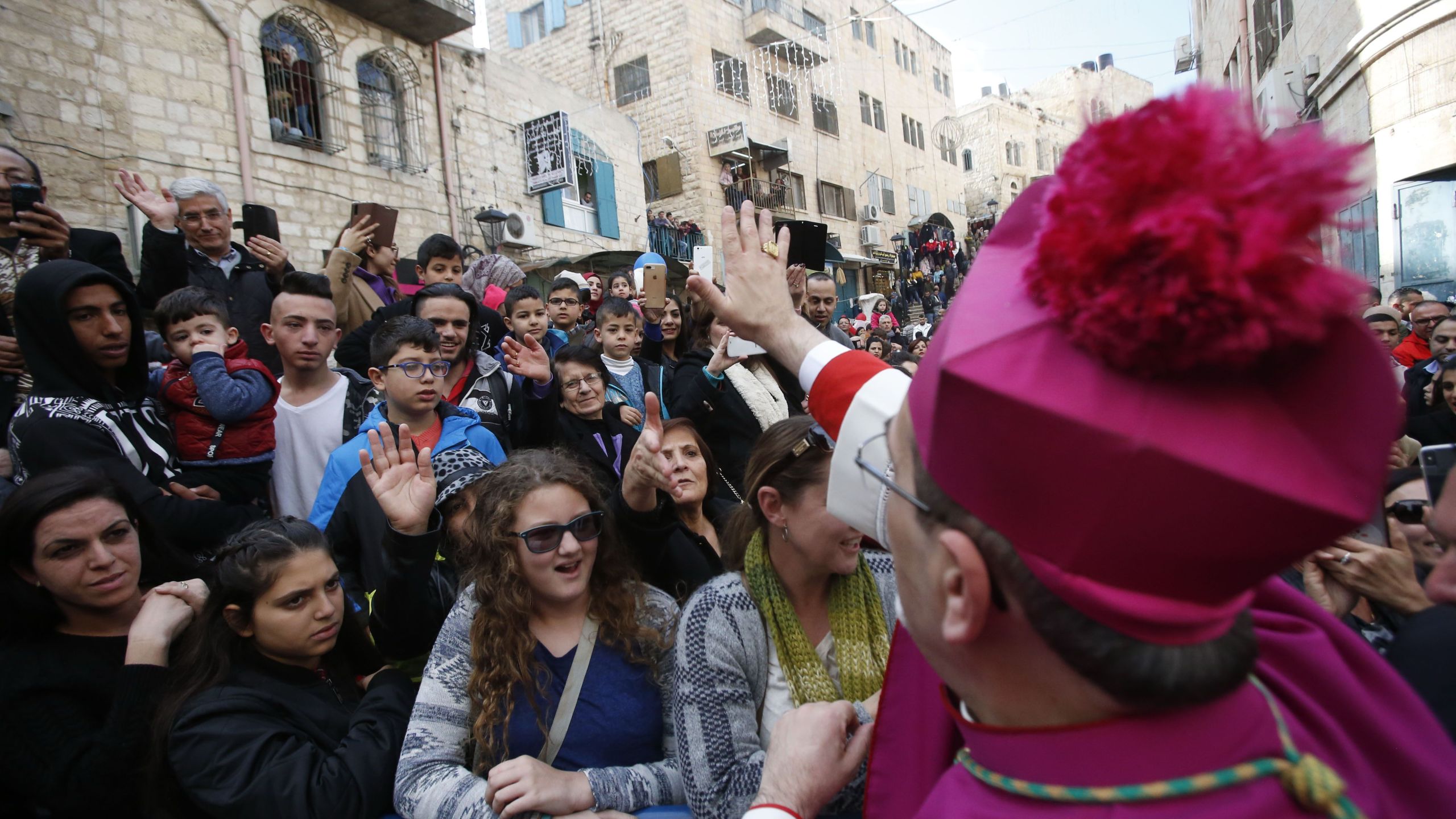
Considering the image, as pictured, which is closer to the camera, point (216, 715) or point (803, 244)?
point (216, 715)

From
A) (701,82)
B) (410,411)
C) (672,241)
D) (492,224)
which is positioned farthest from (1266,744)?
(701,82)

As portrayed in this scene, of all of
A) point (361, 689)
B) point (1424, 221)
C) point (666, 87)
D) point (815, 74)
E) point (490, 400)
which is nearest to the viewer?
point (361, 689)

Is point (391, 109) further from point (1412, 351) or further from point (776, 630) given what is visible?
point (1412, 351)

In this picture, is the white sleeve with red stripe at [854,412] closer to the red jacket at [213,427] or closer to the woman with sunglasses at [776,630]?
the woman with sunglasses at [776,630]

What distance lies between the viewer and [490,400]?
435 cm

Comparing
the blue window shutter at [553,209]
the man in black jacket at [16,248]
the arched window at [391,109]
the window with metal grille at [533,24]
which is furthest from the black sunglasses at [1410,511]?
the window with metal grille at [533,24]

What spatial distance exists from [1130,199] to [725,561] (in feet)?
6.25

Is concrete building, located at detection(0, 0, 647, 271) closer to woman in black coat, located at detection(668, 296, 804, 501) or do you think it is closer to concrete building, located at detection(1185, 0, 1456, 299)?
woman in black coat, located at detection(668, 296, 804, 501)

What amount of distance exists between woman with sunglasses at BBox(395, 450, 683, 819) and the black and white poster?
41.9 feet

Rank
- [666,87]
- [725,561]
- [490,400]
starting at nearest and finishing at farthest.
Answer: [725,561] → [490,400] → [666,87]

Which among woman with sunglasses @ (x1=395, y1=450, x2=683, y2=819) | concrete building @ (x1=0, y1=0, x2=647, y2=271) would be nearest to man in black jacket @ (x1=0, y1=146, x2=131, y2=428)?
woman with sunglasses @ (x1=395, y1=450, x2=683, y2=819)

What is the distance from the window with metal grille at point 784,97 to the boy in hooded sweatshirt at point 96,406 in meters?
23.3

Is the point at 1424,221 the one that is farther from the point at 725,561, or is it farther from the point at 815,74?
the point at 815,74

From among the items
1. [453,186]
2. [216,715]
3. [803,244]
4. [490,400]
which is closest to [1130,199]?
[216,715]
